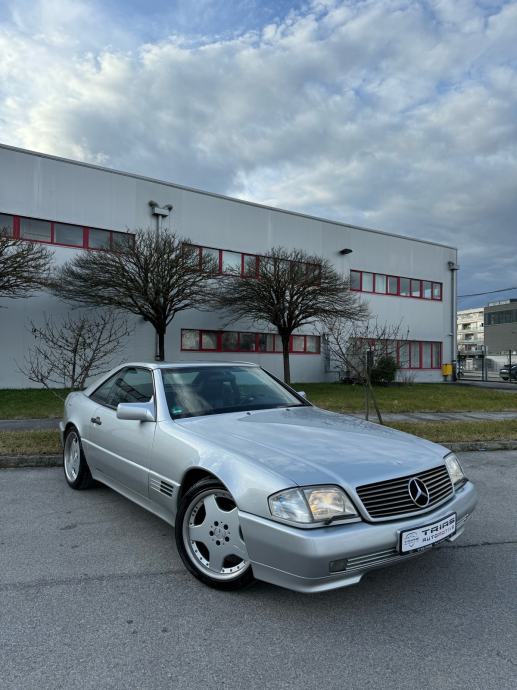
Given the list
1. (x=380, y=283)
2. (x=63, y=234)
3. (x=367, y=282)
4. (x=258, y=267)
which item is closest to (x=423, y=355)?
(x=380, y=283)

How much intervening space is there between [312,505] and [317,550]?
0.73 feet

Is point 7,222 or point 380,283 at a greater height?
point 7,222

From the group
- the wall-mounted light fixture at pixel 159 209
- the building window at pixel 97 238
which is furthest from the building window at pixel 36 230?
the wall-mounted light fixture at pixel 159 209

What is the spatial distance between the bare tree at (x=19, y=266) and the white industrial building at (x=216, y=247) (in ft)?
7.20

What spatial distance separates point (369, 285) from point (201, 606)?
83.7ft

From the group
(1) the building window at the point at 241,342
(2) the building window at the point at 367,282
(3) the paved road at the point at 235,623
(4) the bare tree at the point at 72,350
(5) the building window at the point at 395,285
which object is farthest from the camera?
(2) the building window at the point at 367,282

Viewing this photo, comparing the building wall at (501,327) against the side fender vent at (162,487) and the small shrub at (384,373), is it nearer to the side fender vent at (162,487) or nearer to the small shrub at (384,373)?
the small shrub at (384,373)

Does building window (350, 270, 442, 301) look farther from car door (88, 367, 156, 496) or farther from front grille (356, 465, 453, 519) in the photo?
front grille (356, 465, 453, 519)

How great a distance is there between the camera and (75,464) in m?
5.04

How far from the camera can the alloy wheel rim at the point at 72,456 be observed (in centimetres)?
498

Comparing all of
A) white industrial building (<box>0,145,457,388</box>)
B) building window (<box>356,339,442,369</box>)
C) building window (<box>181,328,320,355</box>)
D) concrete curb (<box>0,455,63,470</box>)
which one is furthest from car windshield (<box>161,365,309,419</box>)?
building window (<box>356,339,442,369</box>)

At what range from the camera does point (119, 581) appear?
3047 millimetres

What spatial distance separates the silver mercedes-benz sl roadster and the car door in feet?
0.05

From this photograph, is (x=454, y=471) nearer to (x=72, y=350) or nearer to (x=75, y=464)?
(x=75, y=464)
